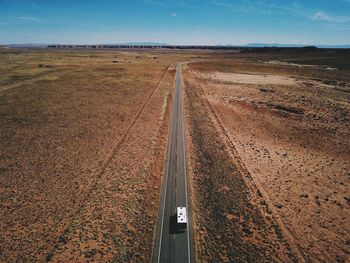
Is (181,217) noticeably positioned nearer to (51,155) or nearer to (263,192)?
(263,192)

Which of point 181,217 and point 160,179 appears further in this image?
point 160,179

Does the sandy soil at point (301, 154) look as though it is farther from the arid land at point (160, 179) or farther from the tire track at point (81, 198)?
the tire track at point (81, 198)

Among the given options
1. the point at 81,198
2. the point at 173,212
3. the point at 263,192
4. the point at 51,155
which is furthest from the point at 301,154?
the point at 51,155

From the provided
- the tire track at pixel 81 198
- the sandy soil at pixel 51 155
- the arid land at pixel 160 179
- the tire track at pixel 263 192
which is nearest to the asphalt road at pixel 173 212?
the arid land at pixel 160 179

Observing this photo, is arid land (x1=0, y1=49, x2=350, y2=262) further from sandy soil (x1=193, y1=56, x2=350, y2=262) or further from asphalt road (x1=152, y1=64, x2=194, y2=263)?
asphalt road (x1=152, y1=64, x2=194, y2=263)

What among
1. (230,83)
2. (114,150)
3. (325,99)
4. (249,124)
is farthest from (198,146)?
(230,83)

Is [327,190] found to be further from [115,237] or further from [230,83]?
[230,83]

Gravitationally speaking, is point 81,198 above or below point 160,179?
below
